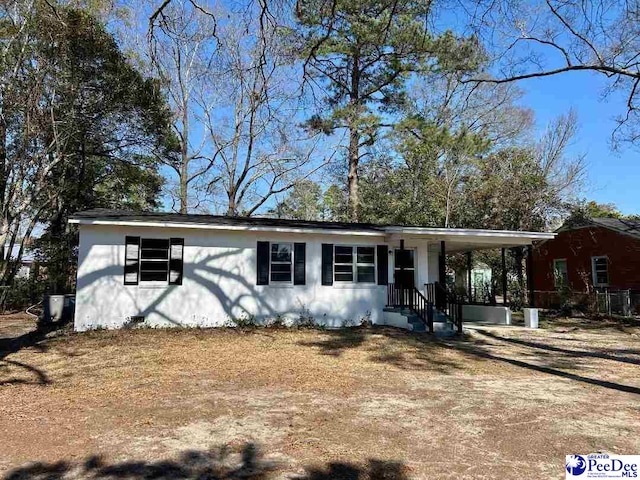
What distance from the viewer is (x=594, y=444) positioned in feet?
14.2

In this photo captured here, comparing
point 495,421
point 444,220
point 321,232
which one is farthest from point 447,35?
point 495,421

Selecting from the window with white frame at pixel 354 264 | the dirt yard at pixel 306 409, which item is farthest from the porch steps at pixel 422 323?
the dirt yard at pixel 306 409

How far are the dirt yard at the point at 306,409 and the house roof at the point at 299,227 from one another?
9.79 feet

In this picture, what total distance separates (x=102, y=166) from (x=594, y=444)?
20967 mm

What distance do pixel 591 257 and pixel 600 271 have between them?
695mm

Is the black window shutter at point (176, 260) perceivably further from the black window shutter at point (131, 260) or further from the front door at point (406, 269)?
the front door at point (406, 269)

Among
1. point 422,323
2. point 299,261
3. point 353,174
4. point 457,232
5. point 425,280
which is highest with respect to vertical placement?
point 353,174

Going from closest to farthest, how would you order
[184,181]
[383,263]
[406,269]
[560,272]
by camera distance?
[383,263], [406,269], [560,272], [184,181]

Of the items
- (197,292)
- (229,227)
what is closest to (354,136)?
(229,227)

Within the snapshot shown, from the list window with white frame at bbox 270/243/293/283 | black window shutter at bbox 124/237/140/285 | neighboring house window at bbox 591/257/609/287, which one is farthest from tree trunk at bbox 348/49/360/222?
black window shutter at bbox 124/237/140/285

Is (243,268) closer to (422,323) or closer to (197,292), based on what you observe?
(197,292)

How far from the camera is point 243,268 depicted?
12969mm

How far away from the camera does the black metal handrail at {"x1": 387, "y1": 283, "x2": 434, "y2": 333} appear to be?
12.7 m

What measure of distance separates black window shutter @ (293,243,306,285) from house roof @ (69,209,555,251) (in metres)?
0.52
